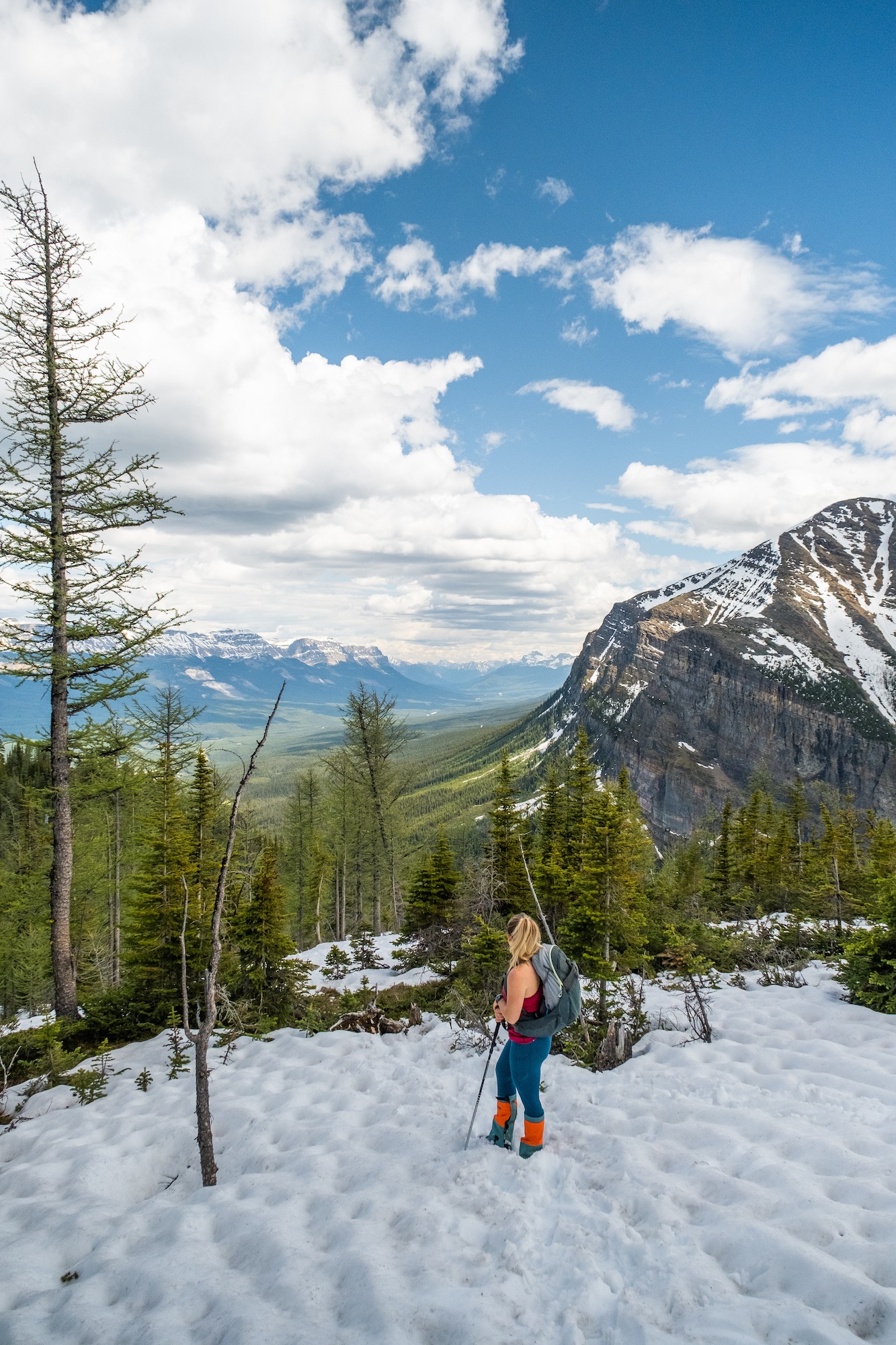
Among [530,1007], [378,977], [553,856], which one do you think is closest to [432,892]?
[378,977]

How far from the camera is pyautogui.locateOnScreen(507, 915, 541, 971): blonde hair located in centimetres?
588

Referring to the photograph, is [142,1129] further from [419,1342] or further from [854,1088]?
[854,1088]

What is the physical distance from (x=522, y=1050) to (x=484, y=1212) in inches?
51.6

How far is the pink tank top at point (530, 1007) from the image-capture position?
5875mm

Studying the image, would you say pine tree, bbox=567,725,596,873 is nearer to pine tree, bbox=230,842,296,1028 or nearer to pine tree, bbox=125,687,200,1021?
pine tree, bbox=230,842,296,1028

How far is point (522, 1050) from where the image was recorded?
593 centimetres

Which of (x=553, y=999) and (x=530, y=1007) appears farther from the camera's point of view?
(x=530, y=1007)

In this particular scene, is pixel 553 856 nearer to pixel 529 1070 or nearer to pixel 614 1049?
pixel 614 1049

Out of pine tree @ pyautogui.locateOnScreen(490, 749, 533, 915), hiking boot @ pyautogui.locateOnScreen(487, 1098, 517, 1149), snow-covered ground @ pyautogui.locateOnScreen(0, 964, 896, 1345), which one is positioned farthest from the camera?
pine tree @ pyautogui.locateOnScreen(490, 749, 533, 915)

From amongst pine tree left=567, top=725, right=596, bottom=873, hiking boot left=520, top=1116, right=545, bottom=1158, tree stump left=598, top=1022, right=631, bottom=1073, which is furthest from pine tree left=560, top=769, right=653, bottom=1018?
hiking boot left=520, top=1116, right=545, bottom=1158

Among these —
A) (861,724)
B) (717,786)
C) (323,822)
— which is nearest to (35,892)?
(323,822)

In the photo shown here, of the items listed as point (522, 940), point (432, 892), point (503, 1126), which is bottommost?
point (432, 892)

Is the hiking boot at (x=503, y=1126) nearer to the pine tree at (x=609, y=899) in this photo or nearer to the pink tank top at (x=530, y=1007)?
the pink tank top at (x=530, y=1007)

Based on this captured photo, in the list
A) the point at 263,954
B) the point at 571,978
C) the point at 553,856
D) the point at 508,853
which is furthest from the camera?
the point at 508,853
